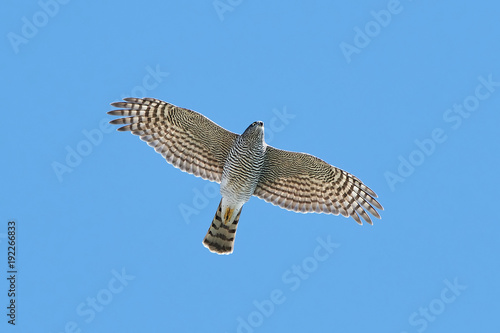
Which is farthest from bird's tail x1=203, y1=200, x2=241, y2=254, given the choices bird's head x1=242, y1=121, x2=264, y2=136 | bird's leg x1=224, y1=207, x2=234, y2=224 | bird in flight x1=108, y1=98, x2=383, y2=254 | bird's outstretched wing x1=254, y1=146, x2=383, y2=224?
bird's head x1=242, y1=121, x2=264, y2=136

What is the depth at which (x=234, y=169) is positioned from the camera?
62.1 ft

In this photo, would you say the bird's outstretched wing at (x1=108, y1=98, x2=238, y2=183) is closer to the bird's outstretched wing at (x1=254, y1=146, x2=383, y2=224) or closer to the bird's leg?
the bird's leg

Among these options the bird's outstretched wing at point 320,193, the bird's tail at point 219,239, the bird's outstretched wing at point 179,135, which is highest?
the bird's outstretched wing at point 320,193

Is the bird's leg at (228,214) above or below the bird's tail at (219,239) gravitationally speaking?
above

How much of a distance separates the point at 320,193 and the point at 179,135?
359 cm

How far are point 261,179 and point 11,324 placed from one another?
21.4 feet

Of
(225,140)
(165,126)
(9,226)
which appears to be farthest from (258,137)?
(9,226)

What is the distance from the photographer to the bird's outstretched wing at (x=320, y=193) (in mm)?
19781

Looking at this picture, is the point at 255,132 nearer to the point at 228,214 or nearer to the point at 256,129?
the point at 256,129

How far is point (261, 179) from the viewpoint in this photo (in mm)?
19750

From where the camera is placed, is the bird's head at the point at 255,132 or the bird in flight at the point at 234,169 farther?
the bird in flight at the point at 234,169

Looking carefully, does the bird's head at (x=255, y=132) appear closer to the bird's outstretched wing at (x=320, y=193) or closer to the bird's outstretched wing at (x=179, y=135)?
the bird's outstretched wing at (x=179, y=135)

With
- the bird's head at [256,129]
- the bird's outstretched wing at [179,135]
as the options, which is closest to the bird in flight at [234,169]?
the bird's outstretched wing at [179,135]

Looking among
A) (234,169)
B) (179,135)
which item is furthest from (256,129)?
(179,135)
